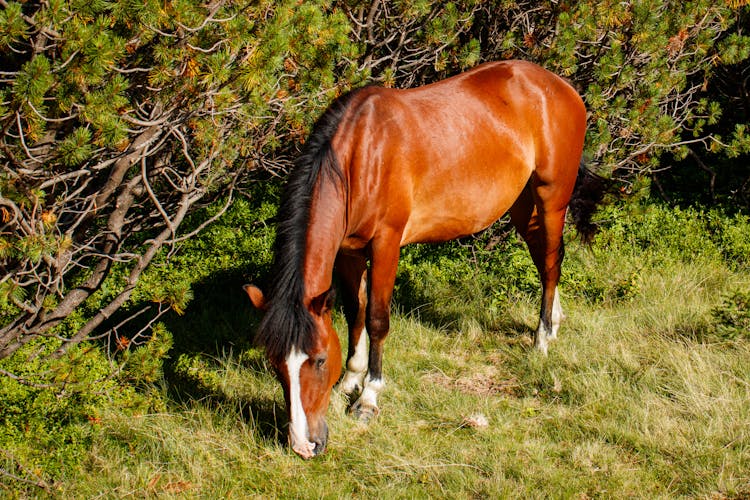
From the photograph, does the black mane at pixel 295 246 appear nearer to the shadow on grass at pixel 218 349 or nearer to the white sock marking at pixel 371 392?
the shadow on grass at pixel 218 349

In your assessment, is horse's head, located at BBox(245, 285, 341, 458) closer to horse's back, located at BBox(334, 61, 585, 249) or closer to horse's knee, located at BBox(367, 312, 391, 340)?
horse's knee, located at BBox(367, 312, 391, 340)

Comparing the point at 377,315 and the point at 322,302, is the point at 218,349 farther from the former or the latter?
the point at 322,302

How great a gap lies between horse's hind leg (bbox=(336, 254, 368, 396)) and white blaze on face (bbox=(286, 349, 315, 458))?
3.88 feet

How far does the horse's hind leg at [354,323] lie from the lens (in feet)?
15.7

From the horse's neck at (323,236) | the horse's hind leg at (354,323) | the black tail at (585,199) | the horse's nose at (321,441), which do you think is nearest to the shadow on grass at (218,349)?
the horse's nose at (321,441)

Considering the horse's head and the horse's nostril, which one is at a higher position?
the horse's head

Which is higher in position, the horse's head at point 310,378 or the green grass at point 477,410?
the horse's head at point 310,378

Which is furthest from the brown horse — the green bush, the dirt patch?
the green bush

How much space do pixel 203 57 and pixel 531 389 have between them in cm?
275

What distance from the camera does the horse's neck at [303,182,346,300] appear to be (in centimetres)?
386

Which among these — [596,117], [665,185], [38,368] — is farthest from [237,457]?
[665,185]

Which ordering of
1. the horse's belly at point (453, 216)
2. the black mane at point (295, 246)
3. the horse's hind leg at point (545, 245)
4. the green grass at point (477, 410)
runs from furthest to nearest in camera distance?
the horse's hind leg at point (545, 245)
the horse's belly at point (453, 216)
the green grass at point (477, 410)
the black mane at point (295, 246)

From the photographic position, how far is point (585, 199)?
6008mm

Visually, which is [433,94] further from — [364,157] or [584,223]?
[584,223]
